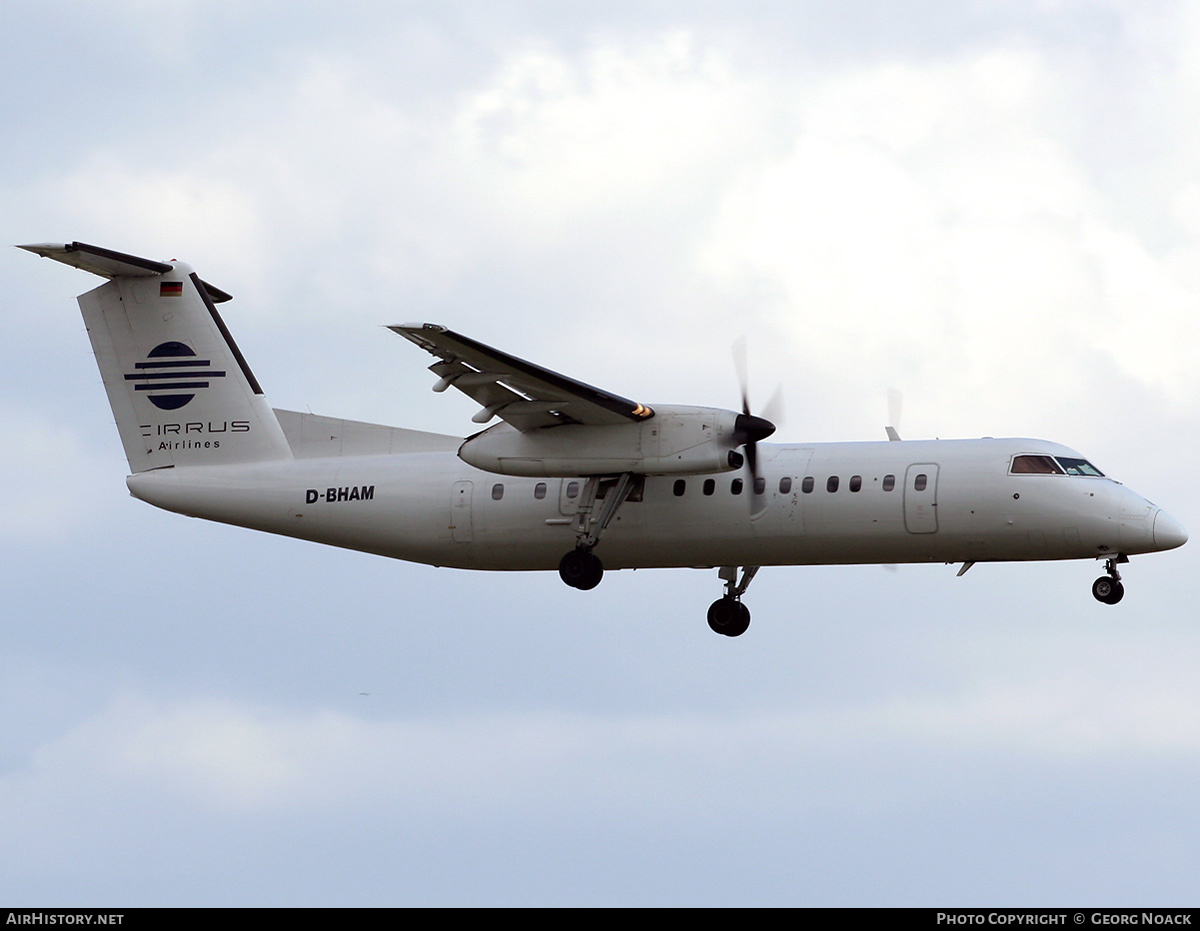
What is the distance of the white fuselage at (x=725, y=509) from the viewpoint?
22.7m

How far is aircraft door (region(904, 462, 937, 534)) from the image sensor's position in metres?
22.9

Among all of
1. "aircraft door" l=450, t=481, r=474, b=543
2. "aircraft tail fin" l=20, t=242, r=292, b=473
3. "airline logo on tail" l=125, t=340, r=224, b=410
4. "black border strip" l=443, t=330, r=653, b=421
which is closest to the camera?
"black border strip" l=443, t=330, r=653, b=421

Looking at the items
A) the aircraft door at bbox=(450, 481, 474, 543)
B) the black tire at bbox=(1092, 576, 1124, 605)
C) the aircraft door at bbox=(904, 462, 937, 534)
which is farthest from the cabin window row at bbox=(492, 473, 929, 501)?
the black tire at bbox=(1092, 576, 1124, 605)

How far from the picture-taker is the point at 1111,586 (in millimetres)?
22688

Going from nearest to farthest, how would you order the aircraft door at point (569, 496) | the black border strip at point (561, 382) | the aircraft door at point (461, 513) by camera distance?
the black border strip at point (561, 382), the aircraft door at point (569, 496), the aircraft door at point (461, 513)

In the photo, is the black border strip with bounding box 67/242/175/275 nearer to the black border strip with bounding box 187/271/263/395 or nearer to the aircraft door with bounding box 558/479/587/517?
the black border strip with bounding box 187/271/263/395

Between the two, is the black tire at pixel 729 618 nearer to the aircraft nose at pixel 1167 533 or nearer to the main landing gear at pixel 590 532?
the main landing gear at pixel 590 532

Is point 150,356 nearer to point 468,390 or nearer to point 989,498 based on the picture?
point 468,390

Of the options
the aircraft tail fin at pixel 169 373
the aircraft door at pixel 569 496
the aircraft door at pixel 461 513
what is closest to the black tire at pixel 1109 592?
the aircraft door at pixel 569 496

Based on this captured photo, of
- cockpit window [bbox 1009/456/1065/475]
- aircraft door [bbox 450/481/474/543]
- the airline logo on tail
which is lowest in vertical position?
cockpit window [bbox 1009/456/1065/475]

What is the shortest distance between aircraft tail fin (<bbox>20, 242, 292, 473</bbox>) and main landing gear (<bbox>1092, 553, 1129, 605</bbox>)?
432 inches

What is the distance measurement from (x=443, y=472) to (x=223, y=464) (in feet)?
10.5

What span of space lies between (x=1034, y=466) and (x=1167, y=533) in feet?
5.75

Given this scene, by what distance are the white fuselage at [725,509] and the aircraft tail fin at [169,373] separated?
437 millimetres
